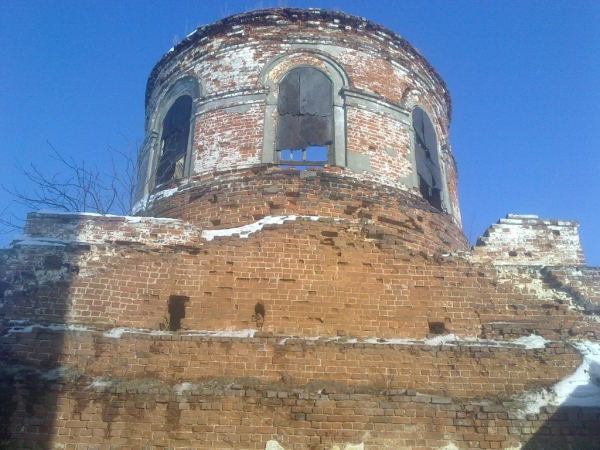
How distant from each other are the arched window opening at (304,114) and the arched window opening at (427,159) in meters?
1.83

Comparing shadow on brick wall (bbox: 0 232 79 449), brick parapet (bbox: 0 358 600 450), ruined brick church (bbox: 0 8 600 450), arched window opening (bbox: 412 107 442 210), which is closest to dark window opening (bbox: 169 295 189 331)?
ruined brick church (bbox: 0 8 600 450)

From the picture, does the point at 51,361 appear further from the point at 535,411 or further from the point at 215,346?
the point at 535,411

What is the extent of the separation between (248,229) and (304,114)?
2.83 metres

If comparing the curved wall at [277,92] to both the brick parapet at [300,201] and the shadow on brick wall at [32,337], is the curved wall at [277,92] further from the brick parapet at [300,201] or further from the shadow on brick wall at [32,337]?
the shadow on brick wall at [32,337]

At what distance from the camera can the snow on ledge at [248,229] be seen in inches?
299

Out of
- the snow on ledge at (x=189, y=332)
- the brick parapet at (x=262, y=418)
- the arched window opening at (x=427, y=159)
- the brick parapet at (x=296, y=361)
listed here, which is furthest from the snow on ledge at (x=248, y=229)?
the arched window opening at (x=427, y=159)

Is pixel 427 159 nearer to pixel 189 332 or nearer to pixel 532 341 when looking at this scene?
pixel 532 341

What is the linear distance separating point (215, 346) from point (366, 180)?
3.80m

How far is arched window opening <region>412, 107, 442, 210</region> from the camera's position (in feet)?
32.9

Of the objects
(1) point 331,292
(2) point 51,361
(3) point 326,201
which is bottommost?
(2) point 51,361

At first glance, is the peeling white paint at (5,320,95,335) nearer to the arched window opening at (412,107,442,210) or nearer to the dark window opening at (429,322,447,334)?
the dark window opening at (429,322,447,334)

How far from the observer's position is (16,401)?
6074 millimetres

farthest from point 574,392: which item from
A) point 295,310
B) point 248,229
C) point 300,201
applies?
point 248,229

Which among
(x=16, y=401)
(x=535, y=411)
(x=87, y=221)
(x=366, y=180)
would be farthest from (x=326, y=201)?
(x=16, y=401)
